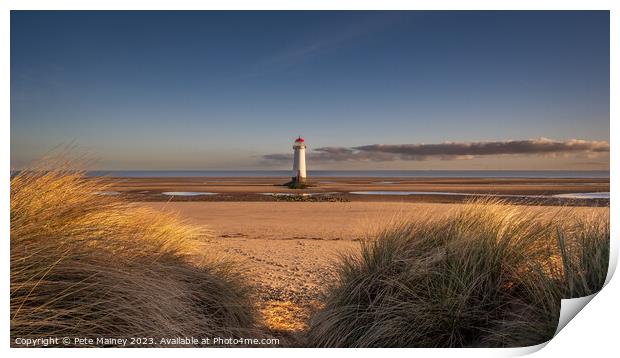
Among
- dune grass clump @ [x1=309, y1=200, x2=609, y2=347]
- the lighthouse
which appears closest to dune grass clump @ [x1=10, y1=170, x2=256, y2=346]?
dune grass clump @ [x1=309, y1=200, x2=609, y2=347]

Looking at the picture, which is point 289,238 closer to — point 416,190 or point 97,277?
point 97,277

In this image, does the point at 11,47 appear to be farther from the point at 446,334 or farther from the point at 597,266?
the point at 597,266

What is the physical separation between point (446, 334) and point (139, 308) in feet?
5.92

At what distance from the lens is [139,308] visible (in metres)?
2.52

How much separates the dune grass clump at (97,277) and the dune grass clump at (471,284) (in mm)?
759

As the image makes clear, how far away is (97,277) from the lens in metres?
2.45

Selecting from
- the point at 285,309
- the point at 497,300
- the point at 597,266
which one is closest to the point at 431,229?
the point at 497,300

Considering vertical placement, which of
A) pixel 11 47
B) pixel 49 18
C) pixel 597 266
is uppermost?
pixel 49 18

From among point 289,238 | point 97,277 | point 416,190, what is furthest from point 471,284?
point 416,190

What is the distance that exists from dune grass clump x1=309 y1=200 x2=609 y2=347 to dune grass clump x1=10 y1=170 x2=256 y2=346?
29.9 inches

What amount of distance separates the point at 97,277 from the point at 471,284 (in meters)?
2.14

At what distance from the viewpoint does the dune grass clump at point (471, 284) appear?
2578mm

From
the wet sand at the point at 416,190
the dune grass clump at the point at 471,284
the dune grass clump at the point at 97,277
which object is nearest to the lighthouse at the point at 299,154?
the wet sand at the point at 416,190

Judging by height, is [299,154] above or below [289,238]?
above
